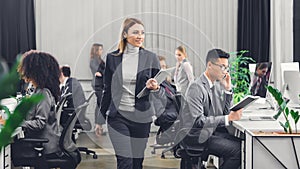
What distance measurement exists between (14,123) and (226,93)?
12.2ft

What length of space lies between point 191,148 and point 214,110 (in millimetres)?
314

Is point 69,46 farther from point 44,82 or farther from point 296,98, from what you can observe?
point 44,82

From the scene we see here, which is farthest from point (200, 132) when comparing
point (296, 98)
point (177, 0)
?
point (177, 0)

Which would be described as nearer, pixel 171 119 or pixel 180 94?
pixel 180 94

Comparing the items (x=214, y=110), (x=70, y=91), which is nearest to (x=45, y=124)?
(x=214, y=110)

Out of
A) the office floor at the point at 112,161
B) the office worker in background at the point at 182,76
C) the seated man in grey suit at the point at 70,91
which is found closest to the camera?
the office worker in background at the point at 182,76

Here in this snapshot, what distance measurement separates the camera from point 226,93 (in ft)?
13.2

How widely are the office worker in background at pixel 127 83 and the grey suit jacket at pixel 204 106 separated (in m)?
0.41

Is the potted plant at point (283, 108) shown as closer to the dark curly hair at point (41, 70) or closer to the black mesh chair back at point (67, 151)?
the black mesh chair back at point (67, 151)

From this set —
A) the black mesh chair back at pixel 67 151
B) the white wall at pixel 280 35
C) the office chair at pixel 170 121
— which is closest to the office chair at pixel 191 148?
the office chair at pixel 170 121

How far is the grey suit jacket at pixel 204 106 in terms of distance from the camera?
3756mm

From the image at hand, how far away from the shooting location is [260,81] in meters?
4.30

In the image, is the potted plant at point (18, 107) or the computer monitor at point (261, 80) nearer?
the potted plant at point (18, 107)

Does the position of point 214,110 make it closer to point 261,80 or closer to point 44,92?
point 261,80
